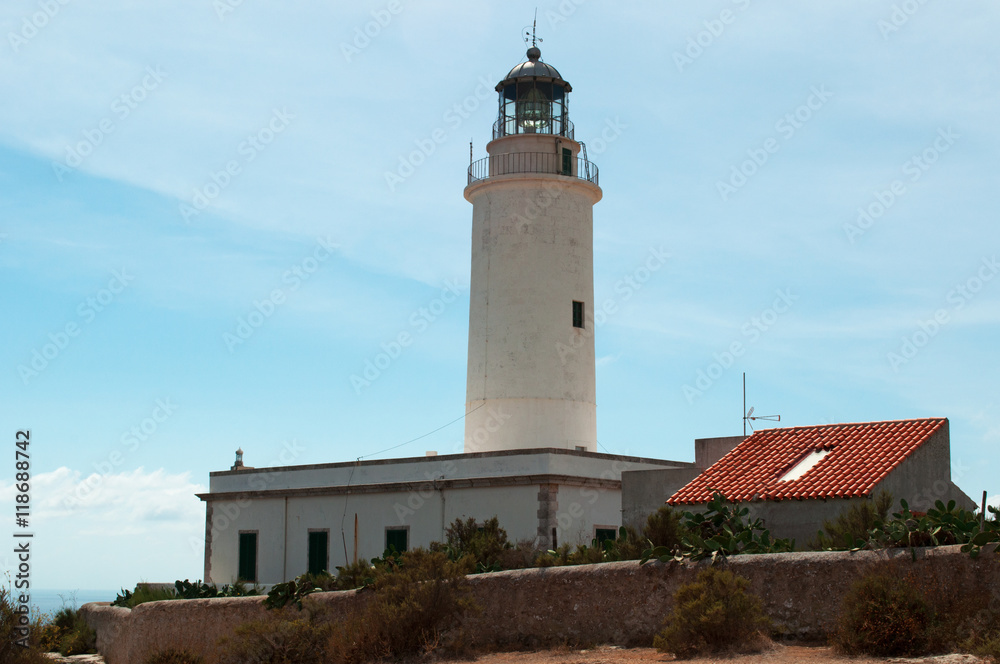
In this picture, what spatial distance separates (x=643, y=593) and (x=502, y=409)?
1262cm

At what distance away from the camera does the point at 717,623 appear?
10.3 m

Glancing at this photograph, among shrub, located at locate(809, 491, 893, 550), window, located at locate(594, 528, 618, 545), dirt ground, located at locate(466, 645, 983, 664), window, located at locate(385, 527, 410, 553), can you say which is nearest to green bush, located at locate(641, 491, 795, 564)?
shrub, located at locate(809, 491, 893, 550)

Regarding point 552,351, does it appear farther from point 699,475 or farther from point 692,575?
point 692,575

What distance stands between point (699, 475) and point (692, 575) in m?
7.21

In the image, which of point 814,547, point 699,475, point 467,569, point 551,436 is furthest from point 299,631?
point 551,436

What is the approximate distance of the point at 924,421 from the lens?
17484mm

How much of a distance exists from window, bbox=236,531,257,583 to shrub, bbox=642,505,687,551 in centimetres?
1338

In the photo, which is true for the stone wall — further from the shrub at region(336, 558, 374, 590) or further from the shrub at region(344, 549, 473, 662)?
the shrub at region(336, 558, 374, 590)

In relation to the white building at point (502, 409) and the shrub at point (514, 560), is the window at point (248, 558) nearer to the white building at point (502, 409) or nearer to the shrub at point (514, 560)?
the white building at point (502, 409)

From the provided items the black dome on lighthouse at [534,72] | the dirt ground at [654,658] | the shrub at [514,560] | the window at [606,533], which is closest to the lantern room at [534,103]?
the black dome on lighthouse at [534,72]

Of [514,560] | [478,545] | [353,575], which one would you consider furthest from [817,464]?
[353,575]

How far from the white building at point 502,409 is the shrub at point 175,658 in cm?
817

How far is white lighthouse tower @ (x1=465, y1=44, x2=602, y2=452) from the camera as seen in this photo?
942 inches

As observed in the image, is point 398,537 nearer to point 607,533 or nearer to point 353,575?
point 607,533
